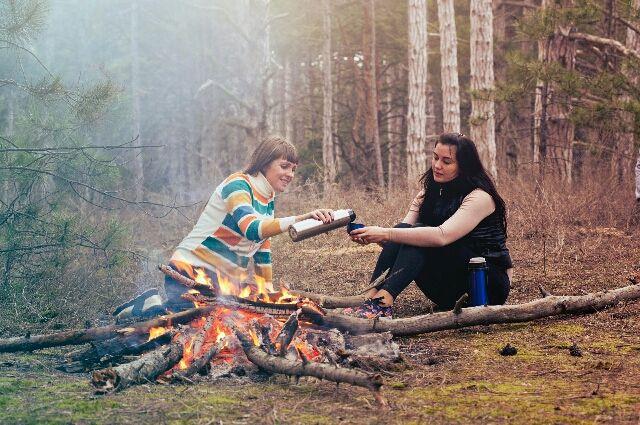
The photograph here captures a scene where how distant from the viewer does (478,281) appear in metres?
5.15

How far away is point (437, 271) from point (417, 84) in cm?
1095

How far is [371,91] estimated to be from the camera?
2038 centimetres

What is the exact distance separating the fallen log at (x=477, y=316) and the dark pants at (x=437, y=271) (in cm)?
32

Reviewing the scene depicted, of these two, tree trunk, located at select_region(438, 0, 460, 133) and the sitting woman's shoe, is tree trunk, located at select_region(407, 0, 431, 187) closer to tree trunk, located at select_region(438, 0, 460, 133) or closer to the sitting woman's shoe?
tree trunk, located at select_region(438, 0, 460, 133)

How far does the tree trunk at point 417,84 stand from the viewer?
1573 cm

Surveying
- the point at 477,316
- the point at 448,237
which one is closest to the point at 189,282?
the point at 448,237

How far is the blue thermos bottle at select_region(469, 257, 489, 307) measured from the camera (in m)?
5.15

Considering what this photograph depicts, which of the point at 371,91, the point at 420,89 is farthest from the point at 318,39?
the point at 420,89

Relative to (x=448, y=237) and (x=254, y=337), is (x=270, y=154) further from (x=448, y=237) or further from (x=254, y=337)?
(x=254, y=337)

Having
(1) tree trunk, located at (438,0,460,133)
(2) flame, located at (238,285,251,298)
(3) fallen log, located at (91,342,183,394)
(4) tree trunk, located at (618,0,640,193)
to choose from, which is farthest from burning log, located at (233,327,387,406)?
(1) tree trunk, located at (438,0,460,133)

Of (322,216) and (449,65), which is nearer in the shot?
(322,216)

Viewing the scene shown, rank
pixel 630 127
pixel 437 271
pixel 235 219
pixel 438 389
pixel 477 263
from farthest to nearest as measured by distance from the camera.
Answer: pixel 630 127, pixel 437 271, pixel 477 263, pixel 235 219, pixel 438 389

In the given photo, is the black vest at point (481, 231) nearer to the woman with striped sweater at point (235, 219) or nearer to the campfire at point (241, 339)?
the campfire at point (241, 339)

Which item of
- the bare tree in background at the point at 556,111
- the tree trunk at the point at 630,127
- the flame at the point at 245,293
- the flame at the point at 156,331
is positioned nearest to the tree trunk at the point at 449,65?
the bare tree in background at the point at 556,111
